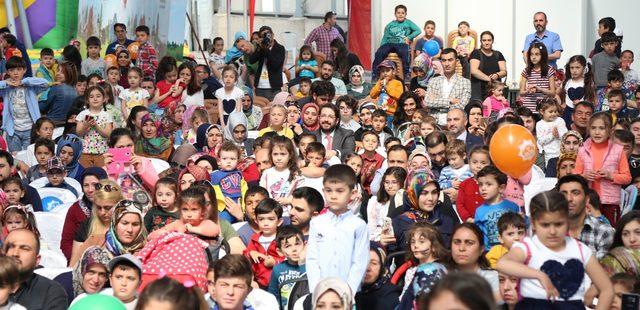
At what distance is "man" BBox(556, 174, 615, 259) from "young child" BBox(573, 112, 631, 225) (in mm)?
1573

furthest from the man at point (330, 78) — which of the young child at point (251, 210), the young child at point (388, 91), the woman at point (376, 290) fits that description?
the woman at point (376, 290)

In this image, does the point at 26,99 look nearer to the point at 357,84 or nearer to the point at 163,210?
the point at 357,84

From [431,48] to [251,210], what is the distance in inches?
365

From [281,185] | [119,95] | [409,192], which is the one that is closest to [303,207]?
[409,192]

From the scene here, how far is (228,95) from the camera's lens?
16.7 m

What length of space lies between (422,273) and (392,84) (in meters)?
8.69

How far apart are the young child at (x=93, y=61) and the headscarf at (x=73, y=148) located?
145 inches

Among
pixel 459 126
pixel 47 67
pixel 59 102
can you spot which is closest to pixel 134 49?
pixel 47 67

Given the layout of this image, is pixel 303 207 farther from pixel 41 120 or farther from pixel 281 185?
pixel 41 120

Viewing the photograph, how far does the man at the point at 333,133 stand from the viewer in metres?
14.1

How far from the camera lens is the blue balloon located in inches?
786

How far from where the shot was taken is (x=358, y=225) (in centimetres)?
880

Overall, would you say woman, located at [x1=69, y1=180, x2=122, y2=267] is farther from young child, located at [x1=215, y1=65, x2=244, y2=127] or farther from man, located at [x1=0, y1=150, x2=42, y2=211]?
young child, located at [x1=215, y1=65, x2=244, y2=127]

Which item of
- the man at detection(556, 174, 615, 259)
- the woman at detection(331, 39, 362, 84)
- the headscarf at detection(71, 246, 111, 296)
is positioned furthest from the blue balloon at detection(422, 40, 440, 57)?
the headscarf at detection(71, 246, 111, 296)
